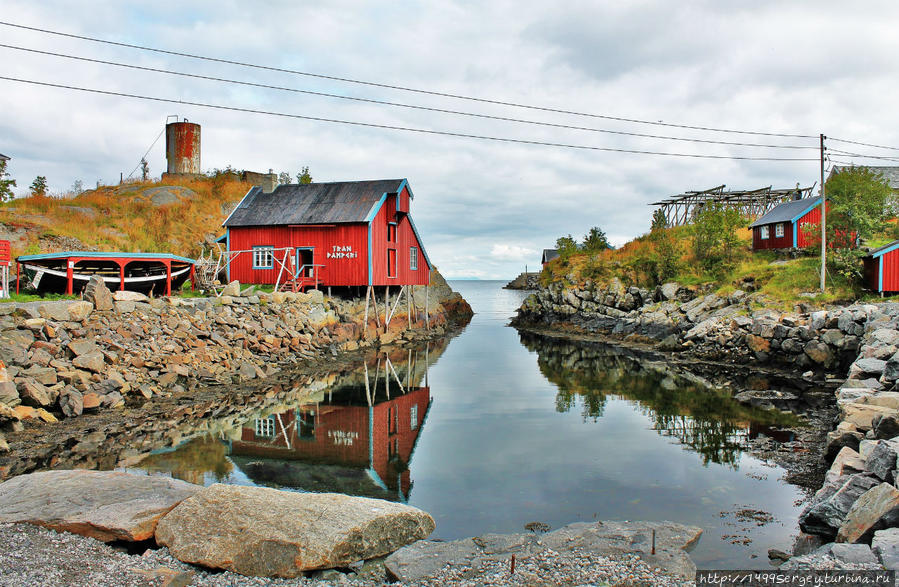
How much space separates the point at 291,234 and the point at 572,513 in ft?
88.4

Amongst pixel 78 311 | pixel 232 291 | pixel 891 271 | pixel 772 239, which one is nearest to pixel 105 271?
pixel 232 291

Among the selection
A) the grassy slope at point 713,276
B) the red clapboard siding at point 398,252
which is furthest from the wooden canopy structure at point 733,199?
the red clapboard siding at point 398,252

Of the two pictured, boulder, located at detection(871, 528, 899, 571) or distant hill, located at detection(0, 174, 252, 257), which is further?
distant hill, located at detection(0, 174, 252, 257)

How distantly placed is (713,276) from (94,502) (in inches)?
1487

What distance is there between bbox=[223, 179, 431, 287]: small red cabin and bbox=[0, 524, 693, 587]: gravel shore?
25.5 metres

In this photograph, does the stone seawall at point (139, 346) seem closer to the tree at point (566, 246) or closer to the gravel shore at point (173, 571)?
the gravel shore at point (173, 571)

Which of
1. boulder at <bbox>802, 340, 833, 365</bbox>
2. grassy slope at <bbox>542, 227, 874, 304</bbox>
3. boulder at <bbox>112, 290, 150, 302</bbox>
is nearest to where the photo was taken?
boulder at <bbox>112, 290, 150, 302</bbox>

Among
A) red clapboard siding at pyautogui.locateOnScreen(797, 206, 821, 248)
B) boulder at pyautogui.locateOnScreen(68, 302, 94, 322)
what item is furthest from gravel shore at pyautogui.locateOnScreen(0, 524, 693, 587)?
red clapboard siding at pyautogui.locateOnScreen(797, 206, 821, 248)

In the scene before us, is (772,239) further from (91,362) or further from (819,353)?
(91,362)

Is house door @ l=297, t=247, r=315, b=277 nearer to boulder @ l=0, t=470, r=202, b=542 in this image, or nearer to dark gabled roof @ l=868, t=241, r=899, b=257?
boulder @ l=0, t=470, r=202, b=542

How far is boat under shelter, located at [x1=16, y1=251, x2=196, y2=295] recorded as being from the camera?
2245 centimetres

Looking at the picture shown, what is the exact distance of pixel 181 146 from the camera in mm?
48781

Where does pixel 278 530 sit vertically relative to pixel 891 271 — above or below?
below

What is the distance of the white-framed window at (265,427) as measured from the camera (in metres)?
15.2
